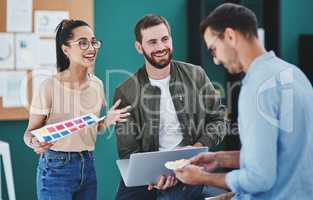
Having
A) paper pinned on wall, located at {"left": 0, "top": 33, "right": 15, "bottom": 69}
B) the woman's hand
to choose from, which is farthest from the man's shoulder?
paper pinned on wall, located at {"left": 0, "top": 33, "right": 15, "bottom": 69}

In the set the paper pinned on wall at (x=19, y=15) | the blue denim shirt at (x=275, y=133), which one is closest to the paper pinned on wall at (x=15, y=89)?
the paper pinned on wall at (x=19, y=15)

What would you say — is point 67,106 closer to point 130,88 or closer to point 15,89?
point 130,88

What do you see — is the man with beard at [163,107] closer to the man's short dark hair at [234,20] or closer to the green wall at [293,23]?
the man's short dark hair at [234,20]

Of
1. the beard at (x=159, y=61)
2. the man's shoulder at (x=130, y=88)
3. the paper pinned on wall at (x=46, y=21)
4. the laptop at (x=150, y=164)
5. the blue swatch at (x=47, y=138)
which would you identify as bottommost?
the laptop at (x=150, y=164)

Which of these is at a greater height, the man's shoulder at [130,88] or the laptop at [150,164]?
the man's shoulder at [130,88]

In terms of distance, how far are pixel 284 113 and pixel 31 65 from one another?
85.5 inches

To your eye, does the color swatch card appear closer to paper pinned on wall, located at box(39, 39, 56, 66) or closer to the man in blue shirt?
the man in blue shirt

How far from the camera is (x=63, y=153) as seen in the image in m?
1.91

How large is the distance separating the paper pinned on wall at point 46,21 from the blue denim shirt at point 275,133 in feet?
6.65

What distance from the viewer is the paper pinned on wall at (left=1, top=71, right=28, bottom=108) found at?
2947mm

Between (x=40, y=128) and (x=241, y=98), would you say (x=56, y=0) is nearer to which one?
(x=40, y=128)

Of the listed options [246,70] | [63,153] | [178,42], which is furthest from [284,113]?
[178,42]

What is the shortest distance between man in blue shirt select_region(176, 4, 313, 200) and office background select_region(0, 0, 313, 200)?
6.78ft

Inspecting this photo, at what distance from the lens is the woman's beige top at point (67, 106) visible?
1886mm
